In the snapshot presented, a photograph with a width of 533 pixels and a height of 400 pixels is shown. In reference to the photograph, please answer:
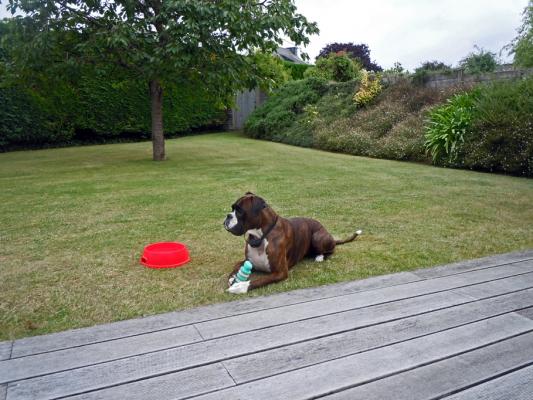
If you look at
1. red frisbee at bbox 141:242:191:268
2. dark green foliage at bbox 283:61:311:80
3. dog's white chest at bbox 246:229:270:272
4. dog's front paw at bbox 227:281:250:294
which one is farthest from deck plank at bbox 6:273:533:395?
dark green foliage at bbox 283:61:311:80

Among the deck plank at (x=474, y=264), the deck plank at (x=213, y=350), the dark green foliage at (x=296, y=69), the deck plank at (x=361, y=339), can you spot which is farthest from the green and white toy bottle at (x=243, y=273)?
the dark green foliage at (x=296, y=69)

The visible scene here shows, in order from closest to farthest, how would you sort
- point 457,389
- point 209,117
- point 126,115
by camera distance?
point 457,389 < point 126,115 < point 209,117

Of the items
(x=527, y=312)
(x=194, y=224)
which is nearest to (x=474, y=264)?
(x=527, y=312)

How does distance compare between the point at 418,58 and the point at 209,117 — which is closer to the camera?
the point at 418,58

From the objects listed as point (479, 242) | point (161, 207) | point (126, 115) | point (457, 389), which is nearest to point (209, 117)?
point (126, 115)

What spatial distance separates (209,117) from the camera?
19.2 meters

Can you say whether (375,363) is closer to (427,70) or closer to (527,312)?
(527,312)

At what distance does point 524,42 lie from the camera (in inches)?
681

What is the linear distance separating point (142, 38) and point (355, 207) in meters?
6.17

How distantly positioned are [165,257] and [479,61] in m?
12.4

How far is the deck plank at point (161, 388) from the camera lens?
159 centimetres

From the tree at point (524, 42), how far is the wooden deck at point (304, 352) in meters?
16.9

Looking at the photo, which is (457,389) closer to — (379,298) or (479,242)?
(379,298)

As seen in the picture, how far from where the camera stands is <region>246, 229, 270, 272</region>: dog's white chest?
2.86 metres
